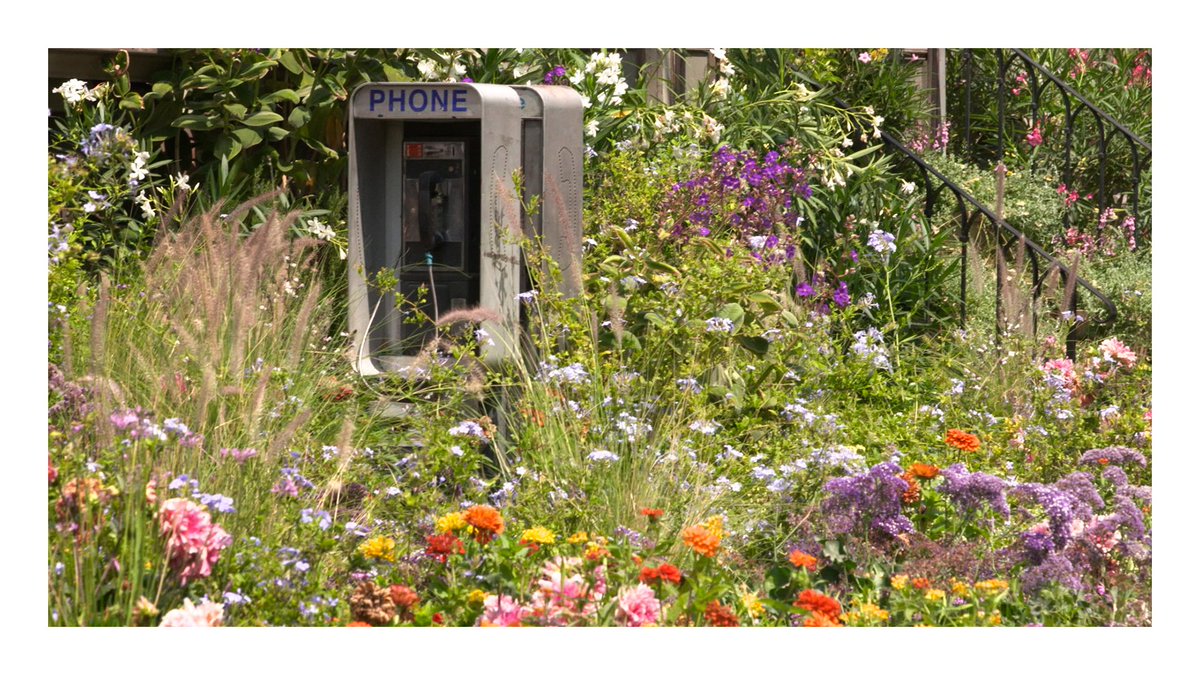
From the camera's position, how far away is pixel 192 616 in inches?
128

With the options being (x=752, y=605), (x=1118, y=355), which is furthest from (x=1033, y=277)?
(x=752, y=605)

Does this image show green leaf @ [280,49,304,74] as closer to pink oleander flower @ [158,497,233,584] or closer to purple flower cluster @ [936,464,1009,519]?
pink oleander flower @ [158,497,233,584]

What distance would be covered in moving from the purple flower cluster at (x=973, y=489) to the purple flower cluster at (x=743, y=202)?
Answer: 235cm

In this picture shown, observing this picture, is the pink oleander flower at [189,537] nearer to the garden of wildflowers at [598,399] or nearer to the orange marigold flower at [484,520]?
the garden of wildflowers at [598,399]

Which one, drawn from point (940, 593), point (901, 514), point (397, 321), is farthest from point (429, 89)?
point (940, 593)

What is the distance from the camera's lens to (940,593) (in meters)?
3.69

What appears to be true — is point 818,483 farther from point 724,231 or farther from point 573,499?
point 724,231

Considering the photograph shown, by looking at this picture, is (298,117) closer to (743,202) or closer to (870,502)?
(743,202)

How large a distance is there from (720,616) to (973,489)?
995 mm

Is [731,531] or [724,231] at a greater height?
[724,231]

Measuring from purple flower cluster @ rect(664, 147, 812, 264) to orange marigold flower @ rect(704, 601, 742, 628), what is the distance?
119 inches

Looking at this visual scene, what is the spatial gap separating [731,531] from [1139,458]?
1.39m

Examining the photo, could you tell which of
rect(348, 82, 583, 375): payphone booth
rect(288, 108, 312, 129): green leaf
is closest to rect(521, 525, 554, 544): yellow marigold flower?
rect(348, 82, 583, 375): payphone booth

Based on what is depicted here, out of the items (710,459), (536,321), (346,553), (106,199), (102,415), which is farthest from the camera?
(106,199)
